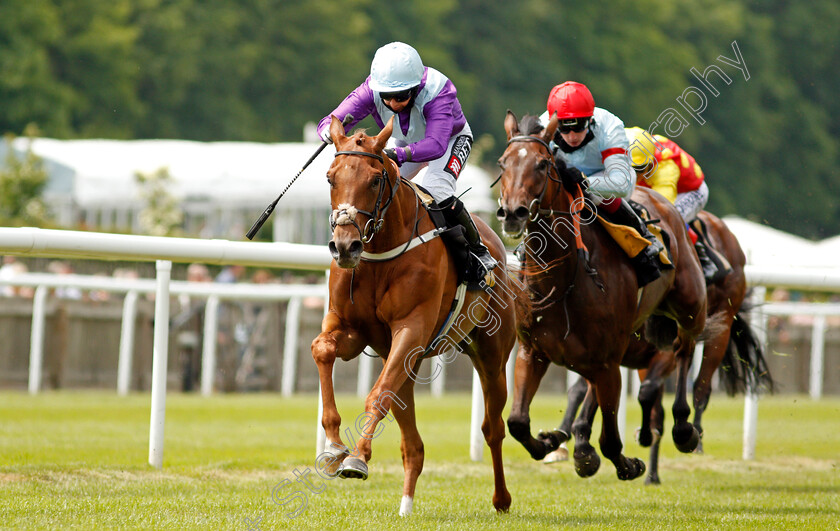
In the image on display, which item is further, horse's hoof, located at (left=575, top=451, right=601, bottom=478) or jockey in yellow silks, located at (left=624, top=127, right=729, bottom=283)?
jockey in yellow silks, located at (left=624, top=127, right=729, bottom=283)

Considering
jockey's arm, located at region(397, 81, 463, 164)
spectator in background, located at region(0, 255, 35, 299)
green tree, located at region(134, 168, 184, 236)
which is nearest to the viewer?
jockey's arm, located at region(397, 81, 463, 164)

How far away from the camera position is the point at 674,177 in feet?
27.3

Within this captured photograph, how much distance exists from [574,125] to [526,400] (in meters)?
1.54

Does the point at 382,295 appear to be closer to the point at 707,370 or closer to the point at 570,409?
the point at 570,409

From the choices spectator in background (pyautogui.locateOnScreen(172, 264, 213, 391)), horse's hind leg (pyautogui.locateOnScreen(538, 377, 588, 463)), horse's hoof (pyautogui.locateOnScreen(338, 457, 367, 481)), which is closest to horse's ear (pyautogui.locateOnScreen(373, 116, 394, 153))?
horse's hoof (pyautogui.locateOnScreen(338, 457, 367, 481))

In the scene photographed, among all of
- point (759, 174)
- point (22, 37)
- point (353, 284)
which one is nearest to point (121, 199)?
point (22, 37)

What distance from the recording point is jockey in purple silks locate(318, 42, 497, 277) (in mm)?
5699

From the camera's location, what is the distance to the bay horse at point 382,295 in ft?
16.3

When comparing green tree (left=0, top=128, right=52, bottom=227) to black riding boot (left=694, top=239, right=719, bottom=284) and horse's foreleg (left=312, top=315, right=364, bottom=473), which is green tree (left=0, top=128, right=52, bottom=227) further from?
horse's foreleg (left=312, top=315, right=364, bottom=473)

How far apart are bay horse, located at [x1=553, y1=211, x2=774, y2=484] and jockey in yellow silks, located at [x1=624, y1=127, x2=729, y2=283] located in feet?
0.56

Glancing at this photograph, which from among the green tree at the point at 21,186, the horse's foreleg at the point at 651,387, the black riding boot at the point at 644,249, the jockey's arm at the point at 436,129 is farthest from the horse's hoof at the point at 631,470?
the green tree at the point at 21,186

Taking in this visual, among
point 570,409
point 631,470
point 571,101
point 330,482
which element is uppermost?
point 571,101

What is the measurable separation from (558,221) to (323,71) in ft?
96.6

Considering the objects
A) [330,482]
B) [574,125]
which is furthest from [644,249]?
[330,482]
